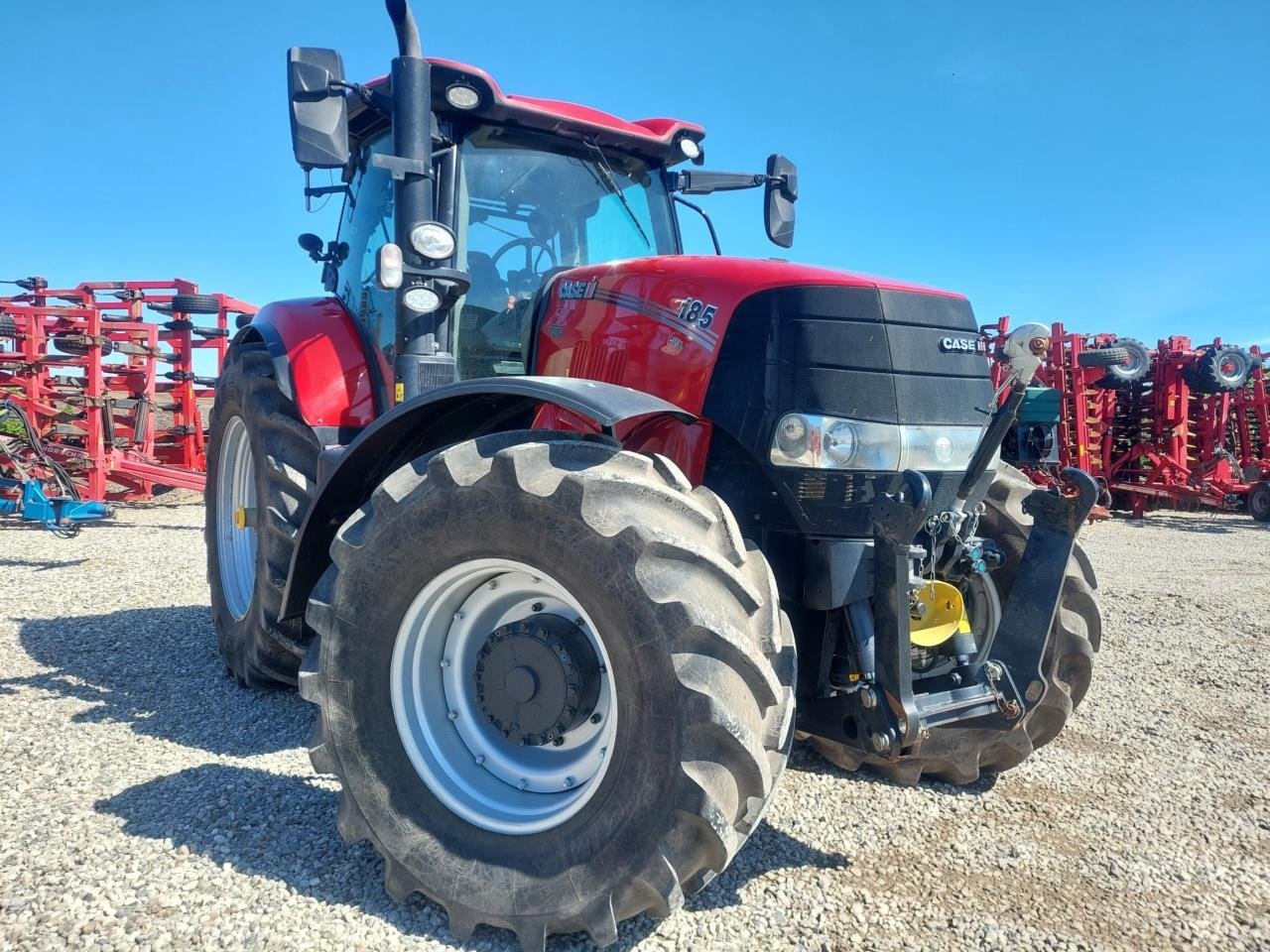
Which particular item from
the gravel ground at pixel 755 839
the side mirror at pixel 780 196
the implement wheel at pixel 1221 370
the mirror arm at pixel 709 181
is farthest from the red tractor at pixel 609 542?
the implement wheel at pixel 1221 370

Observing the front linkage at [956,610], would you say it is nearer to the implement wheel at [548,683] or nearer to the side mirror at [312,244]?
the implement wheel at [548,683]

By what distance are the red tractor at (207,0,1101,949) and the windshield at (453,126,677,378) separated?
13 mm

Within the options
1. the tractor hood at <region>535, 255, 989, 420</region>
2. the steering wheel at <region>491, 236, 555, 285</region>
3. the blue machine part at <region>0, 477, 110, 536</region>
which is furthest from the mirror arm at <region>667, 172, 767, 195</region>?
the blue machine part at <region>0, 477, 110, 536</region>

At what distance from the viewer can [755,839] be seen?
2611 millimetres

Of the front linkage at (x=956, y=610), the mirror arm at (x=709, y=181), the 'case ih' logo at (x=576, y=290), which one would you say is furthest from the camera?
the mirror arm at (x=709, y=181)

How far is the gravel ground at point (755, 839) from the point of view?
2.13 metres

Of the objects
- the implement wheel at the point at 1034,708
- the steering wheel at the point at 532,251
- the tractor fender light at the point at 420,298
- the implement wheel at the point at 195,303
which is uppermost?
the implement wheel at the point at 195,303

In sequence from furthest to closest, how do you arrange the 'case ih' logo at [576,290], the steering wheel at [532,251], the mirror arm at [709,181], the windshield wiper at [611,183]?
the mirror arm at [709,181] → the windshield wiper at [611,183] → the steering wheel at [532,251] → the 'case ih' logo at [576,290]

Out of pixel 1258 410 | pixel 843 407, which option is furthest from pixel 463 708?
pixel 1258 410

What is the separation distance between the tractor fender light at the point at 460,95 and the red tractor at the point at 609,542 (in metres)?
0.01

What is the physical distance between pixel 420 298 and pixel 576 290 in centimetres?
57

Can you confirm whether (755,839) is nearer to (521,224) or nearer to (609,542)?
(609,542)

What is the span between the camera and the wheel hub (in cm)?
218

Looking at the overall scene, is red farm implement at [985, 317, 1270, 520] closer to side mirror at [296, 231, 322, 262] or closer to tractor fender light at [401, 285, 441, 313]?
side mirror at [296, 231, 322, 262]
